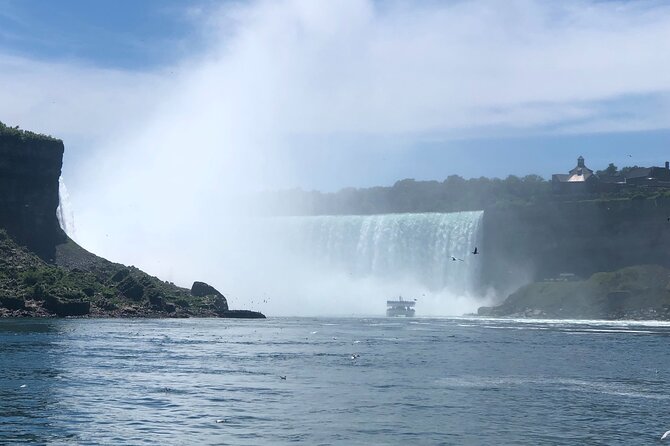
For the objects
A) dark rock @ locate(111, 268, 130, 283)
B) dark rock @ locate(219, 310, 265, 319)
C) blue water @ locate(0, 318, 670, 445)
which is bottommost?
blue water @ locate(0, 318, 670, 445)

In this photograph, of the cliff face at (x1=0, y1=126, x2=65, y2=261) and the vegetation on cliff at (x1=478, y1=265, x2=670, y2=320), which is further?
the vegetation on cliff at (x1=478, y1=265, x2=670, y2=320)

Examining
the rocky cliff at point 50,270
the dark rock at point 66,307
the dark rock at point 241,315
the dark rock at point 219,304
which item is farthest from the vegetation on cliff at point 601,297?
the dark rock at point 66,307

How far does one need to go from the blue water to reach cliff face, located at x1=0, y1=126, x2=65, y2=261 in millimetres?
57579

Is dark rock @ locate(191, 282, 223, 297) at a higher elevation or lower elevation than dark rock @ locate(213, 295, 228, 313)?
higher

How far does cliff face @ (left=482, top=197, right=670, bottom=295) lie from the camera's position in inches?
6216

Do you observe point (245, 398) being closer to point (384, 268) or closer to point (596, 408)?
point (596, 408)

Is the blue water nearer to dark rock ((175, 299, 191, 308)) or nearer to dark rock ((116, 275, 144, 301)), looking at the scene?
dark rock ((116, 275, 144, 301))

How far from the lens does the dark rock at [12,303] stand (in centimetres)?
11250

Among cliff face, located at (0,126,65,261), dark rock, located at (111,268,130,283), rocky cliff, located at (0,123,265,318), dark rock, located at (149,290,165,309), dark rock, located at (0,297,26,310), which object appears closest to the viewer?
dark rock, located at (0,297,26,310)

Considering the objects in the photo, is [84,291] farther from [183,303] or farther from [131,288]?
[183,303]

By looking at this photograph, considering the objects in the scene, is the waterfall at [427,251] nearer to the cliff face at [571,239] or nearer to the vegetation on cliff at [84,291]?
the cliff face at [571,239]

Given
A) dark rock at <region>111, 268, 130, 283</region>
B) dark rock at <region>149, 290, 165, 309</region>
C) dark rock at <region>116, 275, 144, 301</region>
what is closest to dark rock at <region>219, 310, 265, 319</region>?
dark rock at <region>149, 290, 165, 309</region>

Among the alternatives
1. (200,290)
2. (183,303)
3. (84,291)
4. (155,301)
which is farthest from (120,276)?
(200,290)

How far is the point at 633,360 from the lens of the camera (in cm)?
6850
